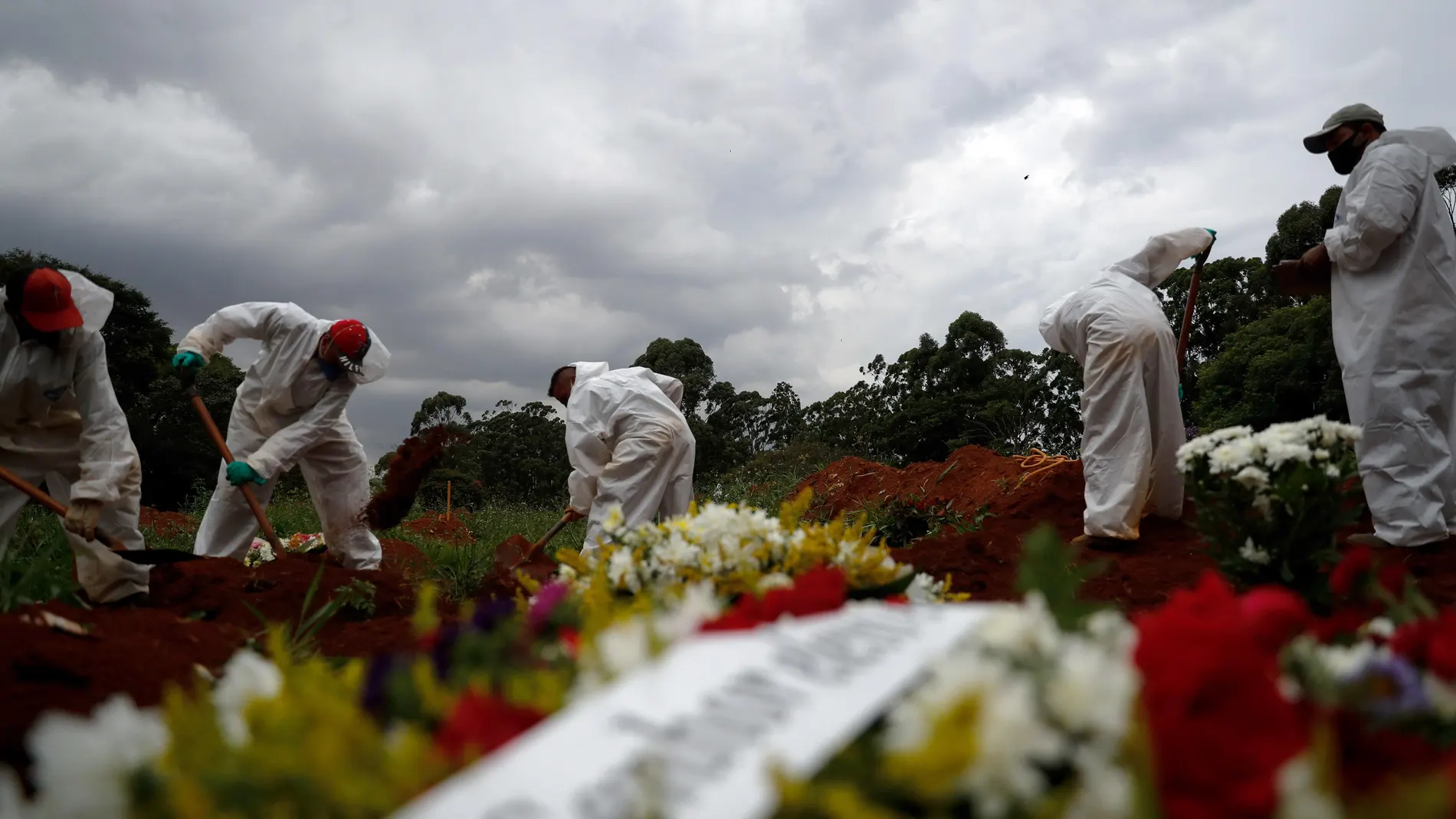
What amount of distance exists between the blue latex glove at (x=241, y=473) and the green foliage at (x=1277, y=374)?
1659 cm

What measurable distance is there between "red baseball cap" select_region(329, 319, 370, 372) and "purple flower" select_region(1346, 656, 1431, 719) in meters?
5.78

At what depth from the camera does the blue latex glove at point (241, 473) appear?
529 centimetres

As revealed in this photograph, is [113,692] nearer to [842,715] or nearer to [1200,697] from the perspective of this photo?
[842,715]

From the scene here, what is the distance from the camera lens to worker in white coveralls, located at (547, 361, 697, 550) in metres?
6.14

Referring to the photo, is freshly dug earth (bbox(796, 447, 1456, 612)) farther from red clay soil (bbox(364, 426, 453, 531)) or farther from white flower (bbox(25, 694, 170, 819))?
red clay soil (bbox(364, 426, 453, 531))

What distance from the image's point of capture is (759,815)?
64 centimetres

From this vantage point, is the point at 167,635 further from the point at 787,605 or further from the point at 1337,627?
the point at 1337,627

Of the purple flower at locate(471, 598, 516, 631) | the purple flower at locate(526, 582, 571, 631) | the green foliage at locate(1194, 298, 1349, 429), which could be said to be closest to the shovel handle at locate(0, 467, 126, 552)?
the purple flower at locate(526, 582, 571, 631)

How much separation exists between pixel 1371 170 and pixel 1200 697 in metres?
4.71

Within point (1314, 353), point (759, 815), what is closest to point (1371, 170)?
point (759, 815)

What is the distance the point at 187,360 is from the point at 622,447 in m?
2.88

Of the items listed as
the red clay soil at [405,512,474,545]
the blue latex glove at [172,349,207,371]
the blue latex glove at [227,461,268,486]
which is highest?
the blue latex glove at [172,349,207,371]

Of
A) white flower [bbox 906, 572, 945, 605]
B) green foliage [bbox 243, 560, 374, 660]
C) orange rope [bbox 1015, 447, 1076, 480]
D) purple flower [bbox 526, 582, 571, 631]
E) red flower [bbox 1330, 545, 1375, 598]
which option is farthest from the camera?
orange rope [bbox 1015, 447, 1076, 480]

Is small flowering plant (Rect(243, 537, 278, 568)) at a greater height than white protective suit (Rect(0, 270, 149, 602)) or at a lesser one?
lesser
